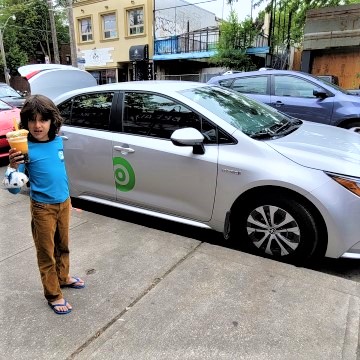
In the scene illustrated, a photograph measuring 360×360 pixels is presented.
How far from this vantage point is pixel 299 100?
22.7 feet

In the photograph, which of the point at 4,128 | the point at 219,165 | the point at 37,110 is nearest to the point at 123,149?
the point at 219,165

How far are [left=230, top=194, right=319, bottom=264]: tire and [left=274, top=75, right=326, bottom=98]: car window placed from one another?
14.9 feet

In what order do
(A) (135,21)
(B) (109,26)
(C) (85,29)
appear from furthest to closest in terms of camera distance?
(C) (85,29)
(B) (109,26)
(A) (135,21)

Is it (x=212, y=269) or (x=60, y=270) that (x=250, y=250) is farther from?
(x=60, y=270)

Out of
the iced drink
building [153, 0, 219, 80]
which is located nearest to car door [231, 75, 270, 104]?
the iced drink

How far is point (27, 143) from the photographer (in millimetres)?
2117

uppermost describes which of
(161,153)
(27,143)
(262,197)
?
(27,143)

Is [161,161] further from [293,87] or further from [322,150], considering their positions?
[293,87]

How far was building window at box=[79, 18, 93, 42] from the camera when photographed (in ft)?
81.8

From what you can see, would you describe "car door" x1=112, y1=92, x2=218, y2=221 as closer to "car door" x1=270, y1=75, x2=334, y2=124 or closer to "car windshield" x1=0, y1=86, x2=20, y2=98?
"car door" x1=270, y1=75, x2=334, y2=124

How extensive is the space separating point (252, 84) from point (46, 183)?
6.13m

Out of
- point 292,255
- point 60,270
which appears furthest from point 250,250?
point 60,270

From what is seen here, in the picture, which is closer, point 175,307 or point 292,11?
point 175,307

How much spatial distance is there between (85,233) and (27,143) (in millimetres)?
1639
